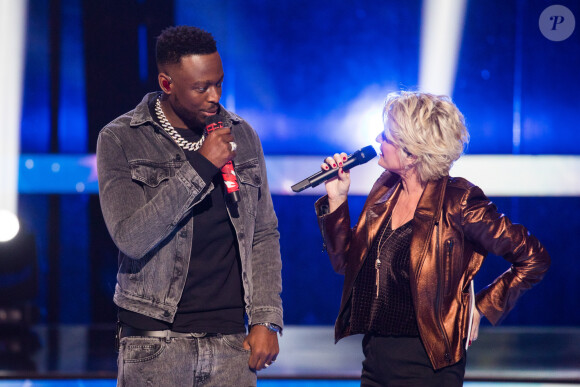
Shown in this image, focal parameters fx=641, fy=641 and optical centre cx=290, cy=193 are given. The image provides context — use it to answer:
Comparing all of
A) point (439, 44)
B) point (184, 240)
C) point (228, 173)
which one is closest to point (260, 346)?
point (184, 240)

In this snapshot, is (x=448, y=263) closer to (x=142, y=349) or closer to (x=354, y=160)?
(x=354, y=160)

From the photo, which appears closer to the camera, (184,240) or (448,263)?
(184,240)

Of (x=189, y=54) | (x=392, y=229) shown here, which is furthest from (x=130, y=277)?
(x=392, y=229)

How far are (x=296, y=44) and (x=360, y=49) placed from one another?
0.42 metres

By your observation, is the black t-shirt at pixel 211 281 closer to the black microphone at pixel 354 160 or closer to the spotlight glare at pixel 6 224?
the black microphone at pixel 354 160

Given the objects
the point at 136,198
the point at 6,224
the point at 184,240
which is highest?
the point at 136,198

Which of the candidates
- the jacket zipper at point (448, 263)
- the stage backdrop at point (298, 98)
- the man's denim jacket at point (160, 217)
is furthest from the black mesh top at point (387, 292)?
the stage backdrop at point (298, 98)

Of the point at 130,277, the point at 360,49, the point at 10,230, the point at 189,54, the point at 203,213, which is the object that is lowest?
the point at 10,230

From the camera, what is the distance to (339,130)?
4.29 meters

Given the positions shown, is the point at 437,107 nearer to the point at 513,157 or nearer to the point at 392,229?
the point at 392,229

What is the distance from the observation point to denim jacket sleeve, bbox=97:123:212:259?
4.65 ft

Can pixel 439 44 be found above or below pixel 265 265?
above

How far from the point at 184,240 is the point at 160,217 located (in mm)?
124

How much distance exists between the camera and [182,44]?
5.19 ft
